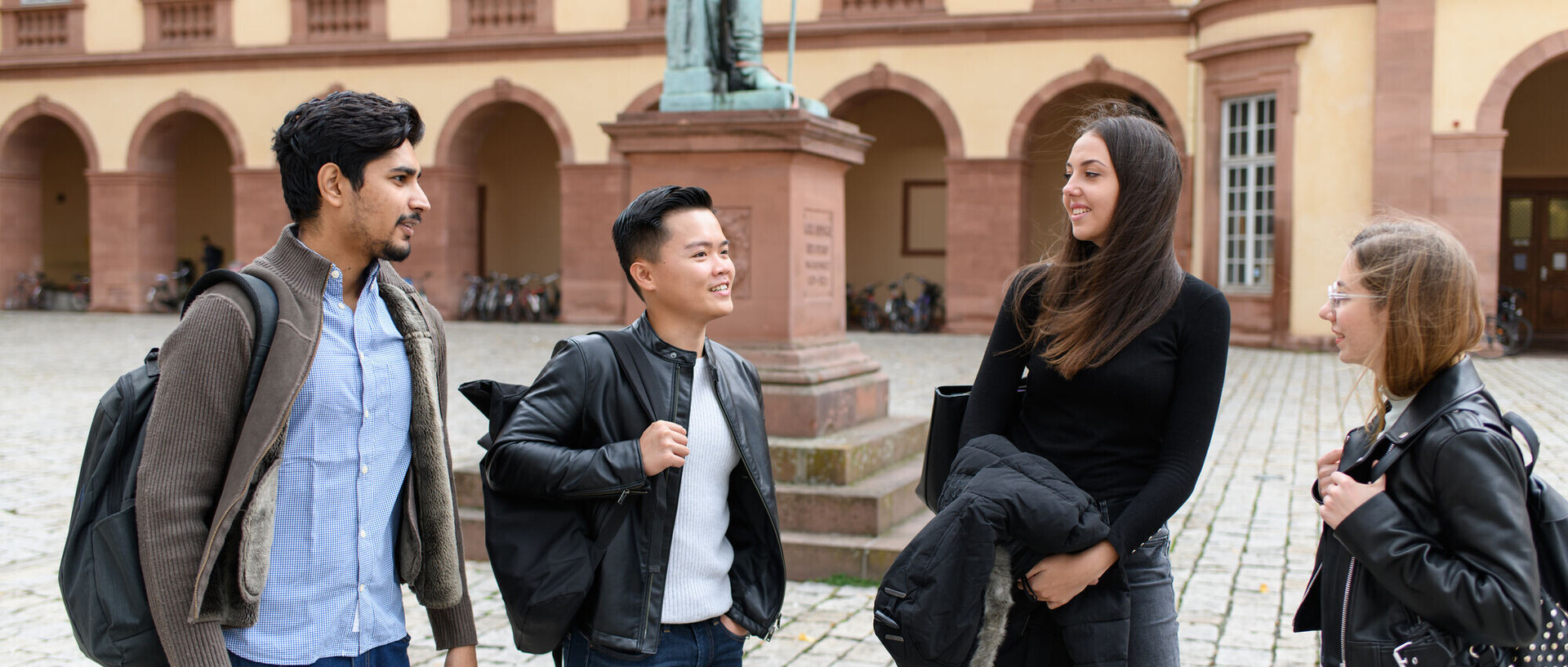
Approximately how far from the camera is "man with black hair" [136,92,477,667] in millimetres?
1890

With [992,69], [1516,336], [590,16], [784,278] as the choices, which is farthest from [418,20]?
[784,278]

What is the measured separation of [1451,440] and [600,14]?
20.6 m

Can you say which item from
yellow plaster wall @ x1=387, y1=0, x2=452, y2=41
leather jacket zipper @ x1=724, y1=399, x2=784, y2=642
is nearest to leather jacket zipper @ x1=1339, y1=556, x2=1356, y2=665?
leather jacket zipper @ x1=724, y1=399, x2=784, y2=642

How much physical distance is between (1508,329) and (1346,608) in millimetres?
16179

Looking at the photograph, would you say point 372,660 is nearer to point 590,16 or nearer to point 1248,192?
point 1248,192

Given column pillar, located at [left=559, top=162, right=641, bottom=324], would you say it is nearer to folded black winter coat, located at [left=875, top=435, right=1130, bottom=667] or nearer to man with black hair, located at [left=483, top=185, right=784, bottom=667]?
man with black hair, located at [left=483, top=185, right=784, bottom=667]

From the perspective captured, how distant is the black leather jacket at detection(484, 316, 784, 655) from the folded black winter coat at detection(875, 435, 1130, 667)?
0.32 metres

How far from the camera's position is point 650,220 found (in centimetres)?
243

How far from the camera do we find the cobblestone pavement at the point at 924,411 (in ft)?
14.6

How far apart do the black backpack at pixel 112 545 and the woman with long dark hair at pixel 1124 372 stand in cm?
138

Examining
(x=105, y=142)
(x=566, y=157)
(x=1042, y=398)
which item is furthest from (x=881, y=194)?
(x=1042, y=398)

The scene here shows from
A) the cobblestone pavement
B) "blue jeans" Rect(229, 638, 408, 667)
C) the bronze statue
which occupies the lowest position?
the cobblestone pavement

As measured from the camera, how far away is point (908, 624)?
2.12m

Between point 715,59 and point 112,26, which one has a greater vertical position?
point 112,26
